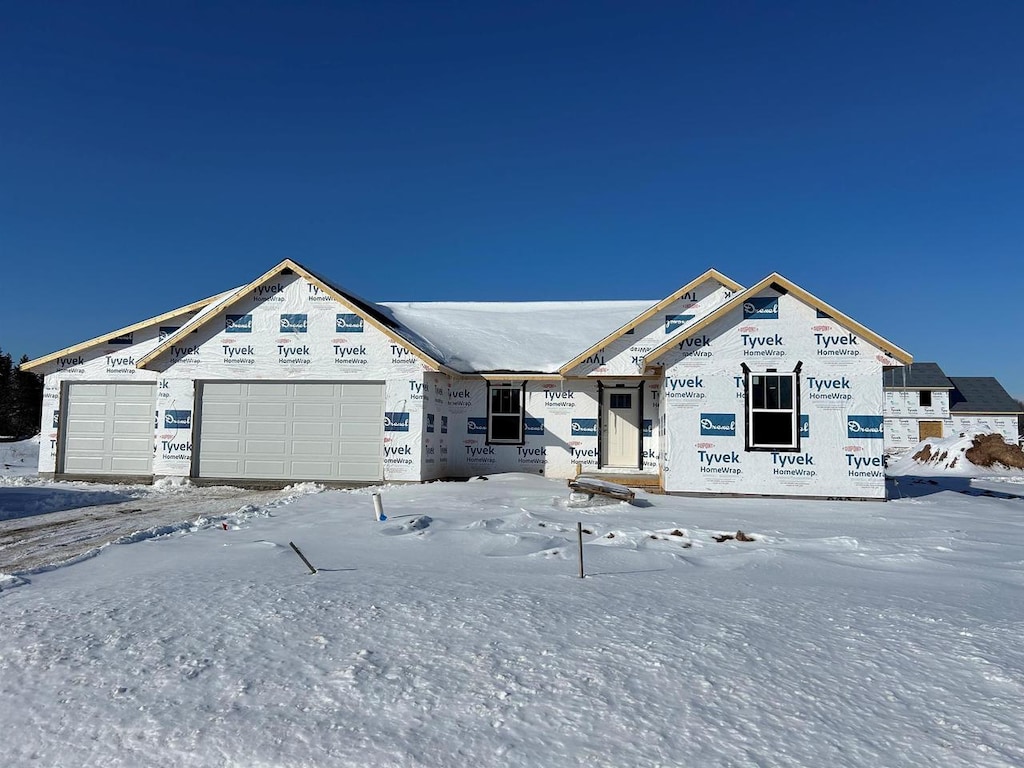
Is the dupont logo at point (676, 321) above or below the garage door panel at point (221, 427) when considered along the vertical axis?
above

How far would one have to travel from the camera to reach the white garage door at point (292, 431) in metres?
15.6

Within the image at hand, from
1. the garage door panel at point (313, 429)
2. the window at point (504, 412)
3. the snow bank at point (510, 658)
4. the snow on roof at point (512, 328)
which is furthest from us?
the snow on roof at point (512, 328)

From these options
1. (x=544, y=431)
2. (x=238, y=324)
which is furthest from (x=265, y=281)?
(x=544, y=431)

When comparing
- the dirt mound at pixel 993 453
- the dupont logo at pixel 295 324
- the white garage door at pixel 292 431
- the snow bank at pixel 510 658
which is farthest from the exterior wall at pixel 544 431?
the dirt mound at pixel 993 453

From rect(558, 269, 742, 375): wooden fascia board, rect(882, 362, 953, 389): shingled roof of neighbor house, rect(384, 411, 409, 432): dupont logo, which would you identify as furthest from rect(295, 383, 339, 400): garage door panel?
rect(882, 362, 953, 389): shingled roof of neighbor house

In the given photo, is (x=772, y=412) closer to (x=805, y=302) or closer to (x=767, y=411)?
(x=767, y=411)

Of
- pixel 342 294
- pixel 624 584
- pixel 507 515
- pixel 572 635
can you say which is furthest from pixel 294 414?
pixel 572 635

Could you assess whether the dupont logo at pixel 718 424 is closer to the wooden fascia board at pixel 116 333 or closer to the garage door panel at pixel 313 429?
the garage door panel at pixel 313 429

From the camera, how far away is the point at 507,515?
9727 millimetres

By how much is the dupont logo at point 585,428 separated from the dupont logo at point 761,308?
4.86 metres

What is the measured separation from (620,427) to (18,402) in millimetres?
54638

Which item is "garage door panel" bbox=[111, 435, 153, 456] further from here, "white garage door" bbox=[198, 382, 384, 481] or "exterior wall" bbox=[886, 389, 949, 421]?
"exterior wall" bbox=[886, 389, 949, 421]

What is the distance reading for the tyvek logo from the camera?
17.1 m

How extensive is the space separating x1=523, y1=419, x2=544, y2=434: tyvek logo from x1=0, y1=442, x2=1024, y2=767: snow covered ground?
9.59 m
